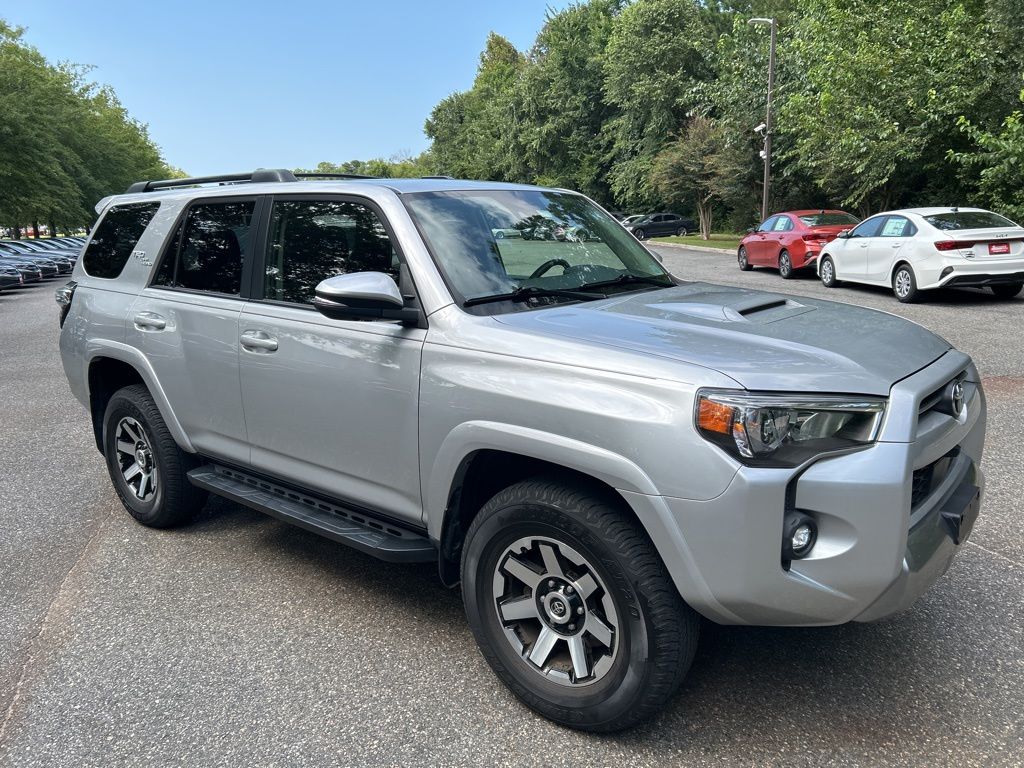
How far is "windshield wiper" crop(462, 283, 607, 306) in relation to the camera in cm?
312

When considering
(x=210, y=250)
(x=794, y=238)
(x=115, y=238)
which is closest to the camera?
(x=210, y=250)

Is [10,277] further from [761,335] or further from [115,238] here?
[761,335]

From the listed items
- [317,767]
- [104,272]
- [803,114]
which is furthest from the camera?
[803,114]

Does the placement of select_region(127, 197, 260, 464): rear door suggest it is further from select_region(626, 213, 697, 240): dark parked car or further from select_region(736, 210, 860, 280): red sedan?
→ select_region(626, 213, 697, 240): dark parked car

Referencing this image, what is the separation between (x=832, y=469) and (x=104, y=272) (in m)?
4.23

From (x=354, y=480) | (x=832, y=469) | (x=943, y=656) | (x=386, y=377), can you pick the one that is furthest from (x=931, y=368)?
(x=354, y=480)

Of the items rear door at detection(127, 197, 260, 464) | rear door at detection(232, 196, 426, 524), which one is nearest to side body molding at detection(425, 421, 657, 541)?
rear door at detection(232, 196, 426, 524)

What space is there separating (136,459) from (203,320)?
3.98 ft

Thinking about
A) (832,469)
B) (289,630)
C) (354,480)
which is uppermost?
(832,469)

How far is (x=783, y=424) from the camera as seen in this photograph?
2.33 metres

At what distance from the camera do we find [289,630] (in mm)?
3510

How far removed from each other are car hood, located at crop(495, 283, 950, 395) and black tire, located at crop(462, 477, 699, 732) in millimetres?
544

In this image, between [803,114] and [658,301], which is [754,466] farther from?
[803,114]

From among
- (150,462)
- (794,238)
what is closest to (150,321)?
(150,462)
